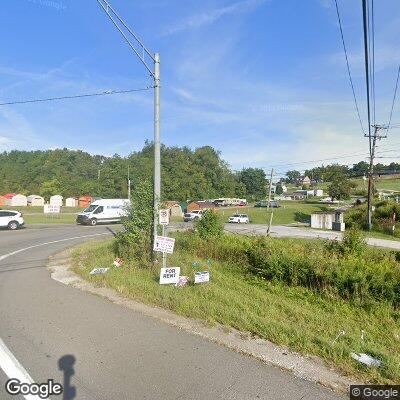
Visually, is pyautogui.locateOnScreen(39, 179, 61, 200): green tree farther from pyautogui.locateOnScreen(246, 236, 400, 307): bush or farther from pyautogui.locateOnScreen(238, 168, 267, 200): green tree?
pyautogui.locateOnScreen(246, 236, 400, 307): bush

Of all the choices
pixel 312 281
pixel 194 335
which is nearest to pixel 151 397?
pixel 194 335

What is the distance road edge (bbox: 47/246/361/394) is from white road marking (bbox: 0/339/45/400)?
2.50 m

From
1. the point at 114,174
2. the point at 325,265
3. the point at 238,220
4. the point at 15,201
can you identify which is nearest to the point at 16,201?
the point at 15,201

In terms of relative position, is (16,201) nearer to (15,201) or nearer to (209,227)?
(15,201)

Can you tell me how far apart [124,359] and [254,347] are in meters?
1.94

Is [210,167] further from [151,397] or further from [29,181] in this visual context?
[151,397]

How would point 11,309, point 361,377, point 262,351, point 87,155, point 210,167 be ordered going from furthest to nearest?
point 87,155 → point 210,167 → point 11,309 → point 262,351 → point 361,377

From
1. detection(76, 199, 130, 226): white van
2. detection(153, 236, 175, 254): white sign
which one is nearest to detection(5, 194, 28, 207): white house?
detection(76, 199, 130, 226): white van

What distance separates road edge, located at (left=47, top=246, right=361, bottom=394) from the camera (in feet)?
14.6

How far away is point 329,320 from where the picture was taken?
6410mm

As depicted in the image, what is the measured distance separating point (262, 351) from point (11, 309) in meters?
5.18

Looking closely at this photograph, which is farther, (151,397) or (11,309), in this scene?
(11,309)

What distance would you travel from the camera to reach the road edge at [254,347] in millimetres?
4457

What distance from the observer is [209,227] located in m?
13.8
